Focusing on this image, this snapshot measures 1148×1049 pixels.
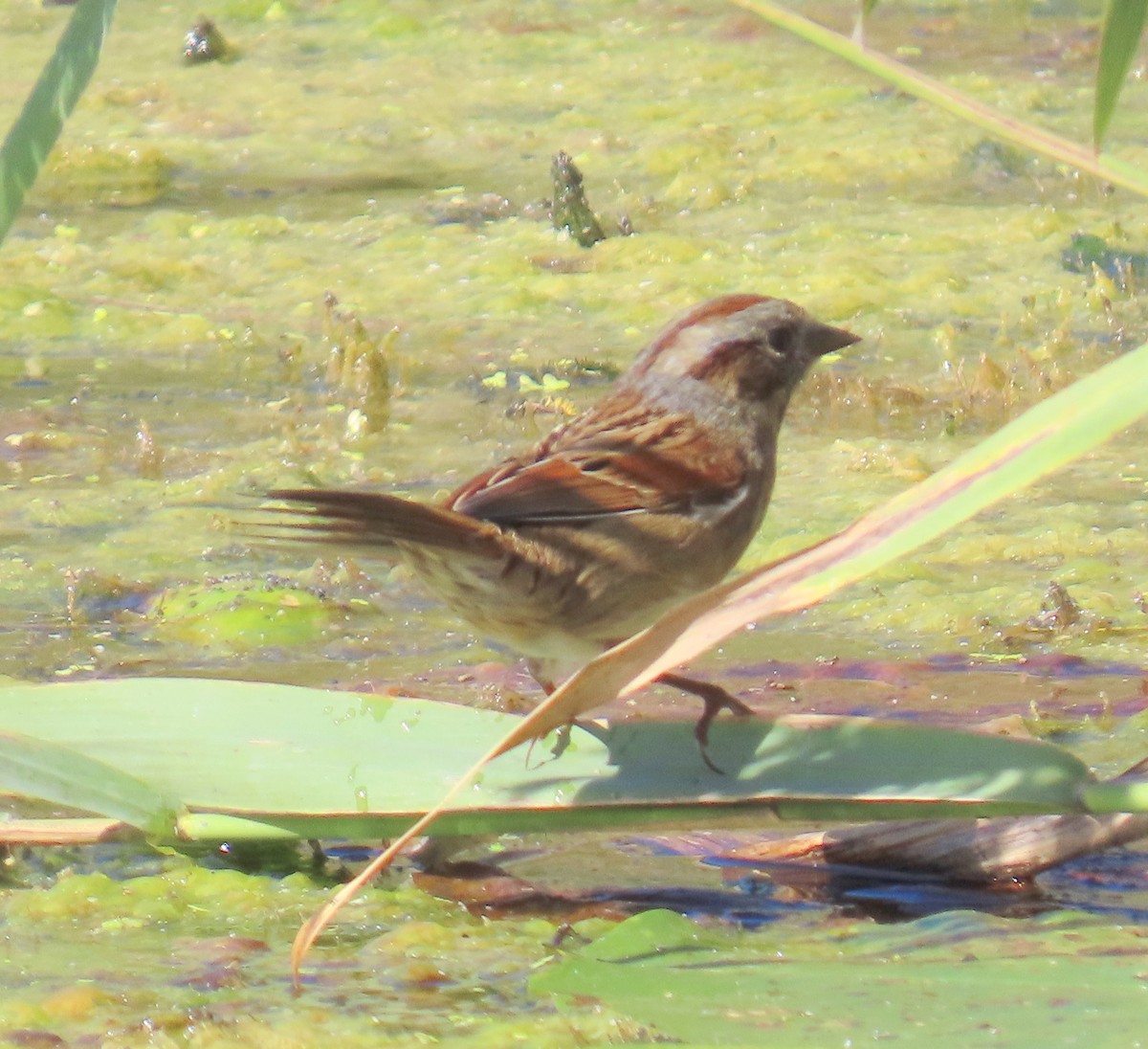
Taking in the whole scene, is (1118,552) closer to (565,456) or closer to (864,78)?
(565,456)

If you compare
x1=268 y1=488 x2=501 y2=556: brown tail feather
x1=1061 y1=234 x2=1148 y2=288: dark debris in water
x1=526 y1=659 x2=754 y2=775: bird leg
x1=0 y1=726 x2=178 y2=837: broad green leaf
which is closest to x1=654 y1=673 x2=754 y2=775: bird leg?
x1=526 y1=659 x2=754 y2=775: bird leg

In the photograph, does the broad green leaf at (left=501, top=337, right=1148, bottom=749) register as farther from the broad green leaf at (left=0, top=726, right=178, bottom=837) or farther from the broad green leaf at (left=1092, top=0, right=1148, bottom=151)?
the broad green leaf at (left=0, top=726, right=178, bottom=837)

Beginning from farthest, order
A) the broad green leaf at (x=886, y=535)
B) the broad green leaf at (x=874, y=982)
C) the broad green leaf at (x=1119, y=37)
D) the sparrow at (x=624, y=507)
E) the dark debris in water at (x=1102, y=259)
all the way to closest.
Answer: the dark debris in water at (x=1102, y=259), the sparrow at (x=624, y=507), the broad green leaf at (x=1119, y=37), the broad green leaf at (x=874, y=982), the broad green leaf at (x=886, y=535)

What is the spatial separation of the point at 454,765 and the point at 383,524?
0.37 meters

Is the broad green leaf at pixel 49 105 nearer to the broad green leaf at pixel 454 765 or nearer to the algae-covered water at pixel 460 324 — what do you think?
the broad green leaf at pixel 454 765

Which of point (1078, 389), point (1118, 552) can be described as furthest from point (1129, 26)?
point (1118, 552)

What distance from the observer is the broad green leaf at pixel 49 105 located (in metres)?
2.22

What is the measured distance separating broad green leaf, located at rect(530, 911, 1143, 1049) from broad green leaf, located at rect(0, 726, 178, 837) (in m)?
0.60

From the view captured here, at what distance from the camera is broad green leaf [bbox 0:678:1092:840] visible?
246 centimetres

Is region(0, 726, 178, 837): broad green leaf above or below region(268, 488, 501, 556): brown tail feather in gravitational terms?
below

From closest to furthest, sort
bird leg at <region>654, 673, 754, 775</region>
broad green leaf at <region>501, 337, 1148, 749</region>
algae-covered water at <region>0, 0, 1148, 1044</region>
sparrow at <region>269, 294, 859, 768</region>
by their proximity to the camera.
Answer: broad green leaf at <region>501, 337, 1148, 749</region> → bird leg at <region>654, 673, 754, 775</region> → sparrow at <region>269, 294, 859, 768</region> → algae-covered water at <region>0, 0, 1148, 1044</region>

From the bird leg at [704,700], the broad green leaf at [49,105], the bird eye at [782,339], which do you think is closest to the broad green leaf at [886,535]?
the bird leg at [704,700]

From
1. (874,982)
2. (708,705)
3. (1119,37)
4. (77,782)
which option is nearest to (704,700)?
(708,705)

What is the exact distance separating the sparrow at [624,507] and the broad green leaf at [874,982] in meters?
0.28
